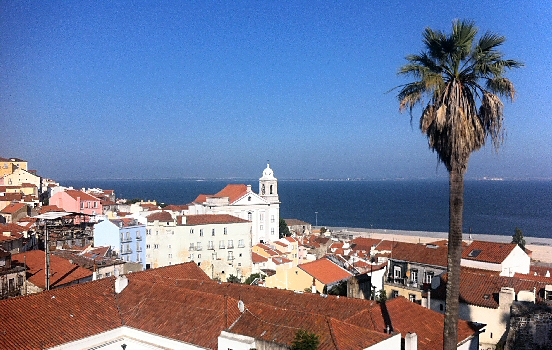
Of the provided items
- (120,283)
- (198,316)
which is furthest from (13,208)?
(198,316)

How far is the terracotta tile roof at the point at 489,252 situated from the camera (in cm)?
3155

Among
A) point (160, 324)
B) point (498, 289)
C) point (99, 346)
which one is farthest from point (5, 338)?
point (498, 289)

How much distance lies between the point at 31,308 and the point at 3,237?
74.1ft

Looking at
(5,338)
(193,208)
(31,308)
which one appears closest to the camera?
(5,338)

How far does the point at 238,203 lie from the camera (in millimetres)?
76625

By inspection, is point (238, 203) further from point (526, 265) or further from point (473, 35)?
point (473, 35)

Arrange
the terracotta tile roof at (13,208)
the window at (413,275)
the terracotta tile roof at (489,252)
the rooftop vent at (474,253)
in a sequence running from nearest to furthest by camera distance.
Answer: the terracotta tile roof at (489,252), the window at (413,275), the rooftop vent at (474,253), the terracotta tile roof at (13,208)

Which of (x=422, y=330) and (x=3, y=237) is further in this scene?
(x=3, y=237)

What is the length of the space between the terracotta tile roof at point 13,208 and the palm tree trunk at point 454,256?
5960 cm

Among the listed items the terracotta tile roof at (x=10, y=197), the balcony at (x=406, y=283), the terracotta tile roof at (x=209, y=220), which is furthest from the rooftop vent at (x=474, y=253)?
the terracotta tile roof at (x=10, y=197)

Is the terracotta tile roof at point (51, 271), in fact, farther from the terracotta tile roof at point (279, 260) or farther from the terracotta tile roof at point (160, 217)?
the terracotta tile roof at point (279, 260)

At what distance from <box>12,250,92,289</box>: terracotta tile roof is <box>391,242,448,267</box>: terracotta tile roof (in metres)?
21.2

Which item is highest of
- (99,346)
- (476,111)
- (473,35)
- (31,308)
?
(473,35)

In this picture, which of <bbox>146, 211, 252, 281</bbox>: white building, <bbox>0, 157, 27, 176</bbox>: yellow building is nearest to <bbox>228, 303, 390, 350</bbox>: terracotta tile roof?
<bbox>146, 211, 252, 281</bbox>: white building
